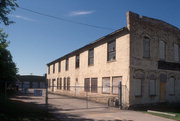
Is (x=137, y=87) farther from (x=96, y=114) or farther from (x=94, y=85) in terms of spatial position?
(x=94, y=85)

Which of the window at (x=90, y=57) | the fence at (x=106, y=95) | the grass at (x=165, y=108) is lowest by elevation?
the grass at (x=165, y=108)

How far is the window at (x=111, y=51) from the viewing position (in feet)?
64.6

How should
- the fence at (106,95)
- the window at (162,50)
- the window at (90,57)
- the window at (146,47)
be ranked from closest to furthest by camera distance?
the fence at (106,95), the window at (146,47), the window at (162,50), the window at (90,57)

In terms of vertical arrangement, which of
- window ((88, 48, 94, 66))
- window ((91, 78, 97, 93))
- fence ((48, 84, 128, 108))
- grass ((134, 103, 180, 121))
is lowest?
grass ((134, 103, 180, 121))

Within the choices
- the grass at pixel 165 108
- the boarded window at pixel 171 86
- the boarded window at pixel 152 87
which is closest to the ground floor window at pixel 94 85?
the boarded window at pixel 152 87

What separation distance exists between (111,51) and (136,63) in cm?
329

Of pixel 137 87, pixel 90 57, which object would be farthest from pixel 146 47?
pixel 90 57

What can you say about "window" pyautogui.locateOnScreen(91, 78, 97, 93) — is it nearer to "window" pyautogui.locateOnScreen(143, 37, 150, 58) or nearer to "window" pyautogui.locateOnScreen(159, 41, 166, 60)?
"window" pyautogui.locateOnScreen(143, 37, 150, 58)

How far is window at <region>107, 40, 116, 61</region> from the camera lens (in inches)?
776

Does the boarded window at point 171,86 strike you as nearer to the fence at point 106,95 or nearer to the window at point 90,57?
the fence at point 106,95

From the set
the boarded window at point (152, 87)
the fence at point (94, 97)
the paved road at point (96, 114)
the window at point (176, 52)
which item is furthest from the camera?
the window at point (176, 52)

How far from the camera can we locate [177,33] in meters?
22.7

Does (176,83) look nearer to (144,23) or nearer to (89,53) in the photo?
(144,23)

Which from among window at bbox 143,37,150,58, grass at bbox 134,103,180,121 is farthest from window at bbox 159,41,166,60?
grass at bbox 134,103,180,121
